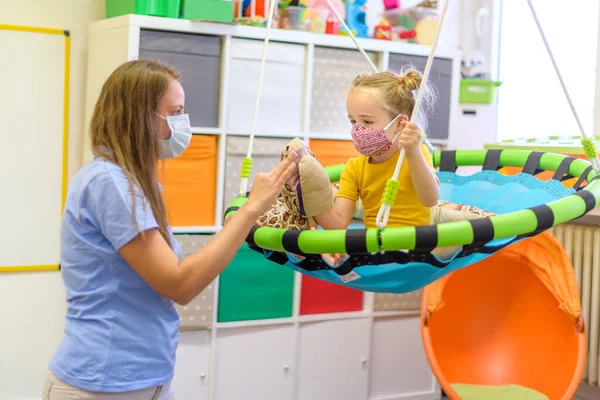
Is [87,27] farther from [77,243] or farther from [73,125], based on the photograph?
[77,243]

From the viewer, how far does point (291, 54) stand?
307 centimetres

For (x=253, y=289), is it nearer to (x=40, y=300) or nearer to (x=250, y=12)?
(x=40, y=300)

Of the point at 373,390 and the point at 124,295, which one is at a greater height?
the point at 124,295

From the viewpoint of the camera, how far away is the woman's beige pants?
57.7 inches

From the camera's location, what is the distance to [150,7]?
2.77 meters

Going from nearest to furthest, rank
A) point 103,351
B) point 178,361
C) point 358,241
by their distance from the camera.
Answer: point 103,351 < point 358,241 < point 178,361

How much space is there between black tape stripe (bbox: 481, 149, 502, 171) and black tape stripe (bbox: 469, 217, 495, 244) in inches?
37.9

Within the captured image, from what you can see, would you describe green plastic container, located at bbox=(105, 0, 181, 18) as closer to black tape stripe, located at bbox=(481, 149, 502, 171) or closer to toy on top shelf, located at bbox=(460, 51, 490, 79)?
black tape stripe, located at bbox=(481, 149, 502, 171)

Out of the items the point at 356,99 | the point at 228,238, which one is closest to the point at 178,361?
the point at 356,99

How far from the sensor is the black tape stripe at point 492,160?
257cm

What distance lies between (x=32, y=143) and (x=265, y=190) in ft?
5.60

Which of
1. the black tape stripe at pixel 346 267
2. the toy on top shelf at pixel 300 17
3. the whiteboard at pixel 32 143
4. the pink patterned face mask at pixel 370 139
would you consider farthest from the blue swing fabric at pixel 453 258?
the whiteboard at pixel 32 143

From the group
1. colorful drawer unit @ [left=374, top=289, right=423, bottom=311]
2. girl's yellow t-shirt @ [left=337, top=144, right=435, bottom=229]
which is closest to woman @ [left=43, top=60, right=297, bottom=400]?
girl's yellow t-shirt @ [left=337, top=144, right=435, bottom=229]

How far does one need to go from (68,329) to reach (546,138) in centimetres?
250
